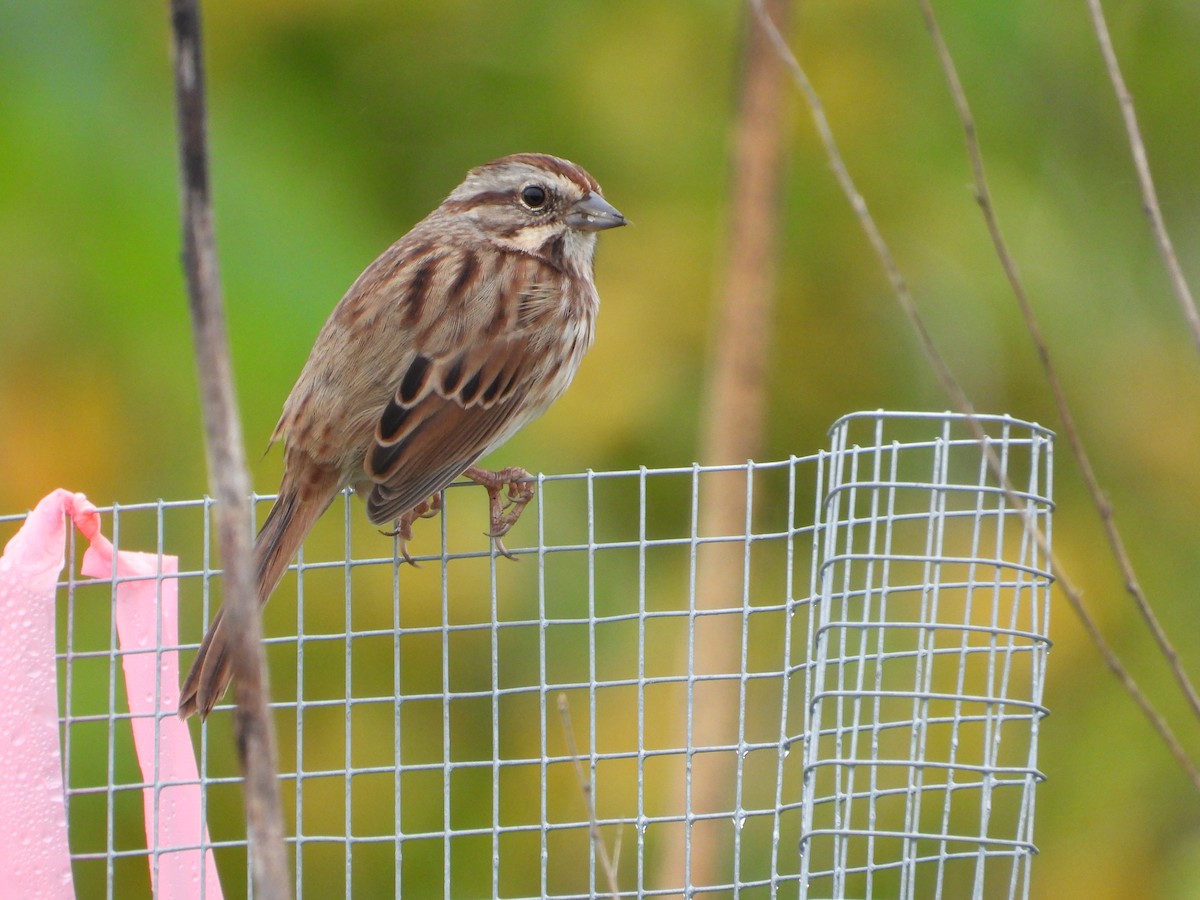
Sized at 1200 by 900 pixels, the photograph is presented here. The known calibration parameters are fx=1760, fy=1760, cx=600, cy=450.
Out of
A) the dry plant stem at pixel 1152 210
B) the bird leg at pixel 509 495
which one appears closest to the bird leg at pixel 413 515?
the bird leg at pixel 509 495

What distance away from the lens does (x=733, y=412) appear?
5.32 meters

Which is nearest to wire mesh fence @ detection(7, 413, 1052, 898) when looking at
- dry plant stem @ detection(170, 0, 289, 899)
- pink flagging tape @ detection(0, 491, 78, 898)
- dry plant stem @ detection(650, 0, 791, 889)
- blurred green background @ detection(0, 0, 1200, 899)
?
dry plant stem @ detection(650, 0, 791, 889)

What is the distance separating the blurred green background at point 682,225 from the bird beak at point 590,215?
4.23 feet

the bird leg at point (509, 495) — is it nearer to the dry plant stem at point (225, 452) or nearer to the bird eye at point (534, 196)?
the bird eye at point (534, 196)

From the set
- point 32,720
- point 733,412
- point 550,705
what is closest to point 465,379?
point 733,412

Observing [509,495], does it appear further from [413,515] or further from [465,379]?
[465,379]

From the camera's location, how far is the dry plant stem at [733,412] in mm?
5133

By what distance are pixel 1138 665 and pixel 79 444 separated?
13.2 ft

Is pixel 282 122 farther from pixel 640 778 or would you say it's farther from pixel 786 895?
pixel 640 778

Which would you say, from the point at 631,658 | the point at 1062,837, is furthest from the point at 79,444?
the point at 1062,837

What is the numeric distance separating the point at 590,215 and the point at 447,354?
2.38 ft

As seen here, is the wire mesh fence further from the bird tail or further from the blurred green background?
the bird tail

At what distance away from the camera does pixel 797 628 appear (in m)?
5.57

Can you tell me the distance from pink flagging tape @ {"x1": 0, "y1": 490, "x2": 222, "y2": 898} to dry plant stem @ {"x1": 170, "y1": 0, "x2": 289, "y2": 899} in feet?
4.09
